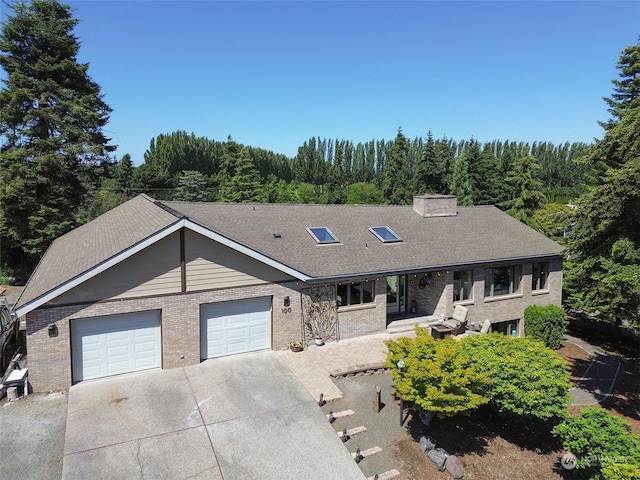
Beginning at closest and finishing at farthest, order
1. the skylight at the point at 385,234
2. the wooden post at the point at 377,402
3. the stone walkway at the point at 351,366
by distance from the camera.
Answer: the wooden post at the point at 377,402
the stone walkway at the point at 351,366
the skylight at the point at 385,234

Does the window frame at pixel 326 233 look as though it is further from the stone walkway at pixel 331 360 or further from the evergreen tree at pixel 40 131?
the evergreen tree at pixel 40 131

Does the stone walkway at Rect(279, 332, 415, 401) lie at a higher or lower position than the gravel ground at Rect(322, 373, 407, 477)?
higher

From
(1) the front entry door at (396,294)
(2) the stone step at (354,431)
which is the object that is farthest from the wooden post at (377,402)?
(1) the front entry door at (396,294)

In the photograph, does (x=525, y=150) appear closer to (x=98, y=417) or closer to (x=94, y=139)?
(x=94, y=139)

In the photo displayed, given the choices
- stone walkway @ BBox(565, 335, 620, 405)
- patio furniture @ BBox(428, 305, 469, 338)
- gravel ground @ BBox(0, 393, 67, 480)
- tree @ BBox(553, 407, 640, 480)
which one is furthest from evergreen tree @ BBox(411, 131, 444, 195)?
gravel ground @ BBox(0, 393, 67, 480)

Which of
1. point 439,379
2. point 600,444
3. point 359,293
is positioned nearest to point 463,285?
point 359,293

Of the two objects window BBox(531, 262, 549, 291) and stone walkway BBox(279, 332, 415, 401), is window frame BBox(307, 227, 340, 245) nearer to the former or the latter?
stone walkway BBox(279, 332, 415, 401)

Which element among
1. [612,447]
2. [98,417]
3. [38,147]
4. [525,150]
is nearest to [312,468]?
[98,417]
